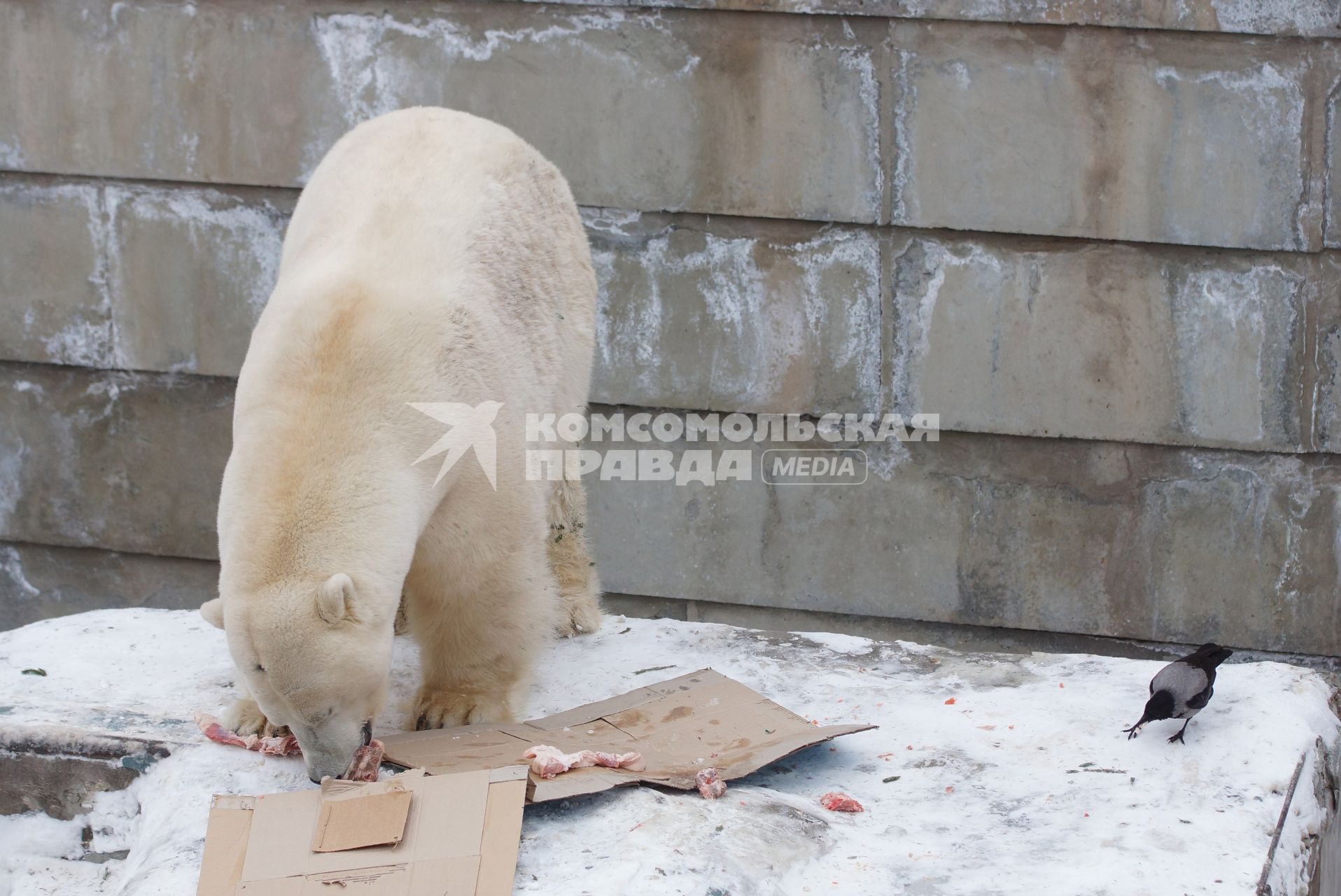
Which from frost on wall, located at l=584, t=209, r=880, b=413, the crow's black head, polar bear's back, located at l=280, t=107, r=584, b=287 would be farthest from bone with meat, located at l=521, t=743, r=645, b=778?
frost on wall, located at l=584, t=209, r=880, b=413

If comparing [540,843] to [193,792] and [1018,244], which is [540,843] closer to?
[193,792]

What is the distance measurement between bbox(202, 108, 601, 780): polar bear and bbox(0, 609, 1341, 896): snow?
1.10 feet

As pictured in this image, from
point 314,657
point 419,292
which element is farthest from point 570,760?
point 419,292

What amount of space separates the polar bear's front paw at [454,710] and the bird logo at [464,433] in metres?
0.58

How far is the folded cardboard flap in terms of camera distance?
235 cm

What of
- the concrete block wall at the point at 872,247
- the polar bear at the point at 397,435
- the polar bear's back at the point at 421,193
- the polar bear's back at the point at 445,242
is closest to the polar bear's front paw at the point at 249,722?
the polar bear at the point at 397,435

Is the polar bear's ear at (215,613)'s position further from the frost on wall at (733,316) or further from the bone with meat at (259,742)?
the frost on wall at (733,316)

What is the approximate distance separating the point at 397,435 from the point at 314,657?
18.8 inches

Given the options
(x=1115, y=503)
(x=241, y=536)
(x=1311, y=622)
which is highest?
(x=241, y=536)

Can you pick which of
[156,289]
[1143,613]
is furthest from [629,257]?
[1143,613]

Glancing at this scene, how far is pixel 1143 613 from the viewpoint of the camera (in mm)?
5098

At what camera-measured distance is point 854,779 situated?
9.41 ft

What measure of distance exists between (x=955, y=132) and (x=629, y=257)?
1.33 metres

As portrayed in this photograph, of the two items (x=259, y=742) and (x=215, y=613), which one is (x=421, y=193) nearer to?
(x=215, y=613)
